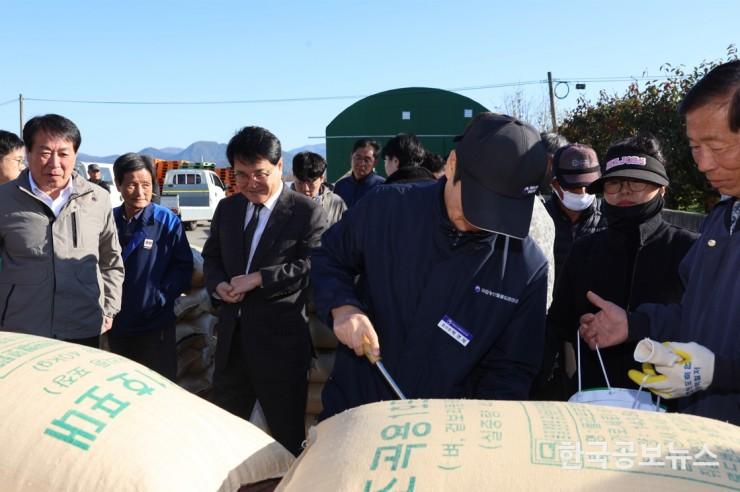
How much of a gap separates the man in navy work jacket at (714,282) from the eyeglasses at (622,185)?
622 mm

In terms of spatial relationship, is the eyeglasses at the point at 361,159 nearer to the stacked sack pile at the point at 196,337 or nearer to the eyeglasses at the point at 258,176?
the stacked sack pile at the point at 196,337

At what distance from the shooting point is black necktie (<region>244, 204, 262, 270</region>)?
3.31 meters

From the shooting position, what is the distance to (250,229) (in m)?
3.31

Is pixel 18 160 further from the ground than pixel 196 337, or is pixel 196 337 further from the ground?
pixel 18 160

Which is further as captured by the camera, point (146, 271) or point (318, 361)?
point (318, 361)

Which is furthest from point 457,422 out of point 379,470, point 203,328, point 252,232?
point 203,328

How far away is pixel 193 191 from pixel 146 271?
16.7 metres

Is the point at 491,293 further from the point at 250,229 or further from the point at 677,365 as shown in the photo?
the point at 250,229

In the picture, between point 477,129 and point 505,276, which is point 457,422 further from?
point 477,129

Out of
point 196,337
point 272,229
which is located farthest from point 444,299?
point 196,337

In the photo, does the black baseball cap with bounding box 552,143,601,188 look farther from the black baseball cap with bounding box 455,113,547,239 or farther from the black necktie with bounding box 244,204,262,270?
the black baseball cap with bounding box 455,113,547,239

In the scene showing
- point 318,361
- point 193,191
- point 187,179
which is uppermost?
point 187,179

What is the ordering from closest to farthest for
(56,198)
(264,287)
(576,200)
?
(56,198) → (264,287) → (576,200)

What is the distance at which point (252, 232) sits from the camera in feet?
10.9
